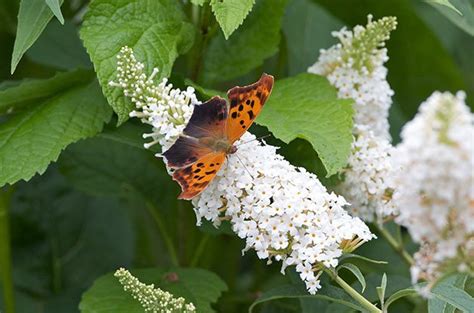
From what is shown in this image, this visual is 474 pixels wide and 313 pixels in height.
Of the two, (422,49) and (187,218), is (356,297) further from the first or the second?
(422,49)

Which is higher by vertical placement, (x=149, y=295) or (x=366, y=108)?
(x=366, y=108)

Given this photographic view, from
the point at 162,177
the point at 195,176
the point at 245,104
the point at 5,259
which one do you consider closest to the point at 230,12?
the point at 245,104

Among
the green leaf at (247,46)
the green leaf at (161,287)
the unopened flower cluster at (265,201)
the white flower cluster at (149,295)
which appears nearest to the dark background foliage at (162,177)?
the green leaf at (247,46)

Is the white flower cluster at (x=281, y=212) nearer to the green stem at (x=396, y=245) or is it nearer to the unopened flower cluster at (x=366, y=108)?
the unopened flower cluster at (x=366, y=108)

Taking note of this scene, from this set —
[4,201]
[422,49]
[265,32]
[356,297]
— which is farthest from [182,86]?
[422,49]

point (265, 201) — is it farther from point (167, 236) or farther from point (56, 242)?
point (56, 242)

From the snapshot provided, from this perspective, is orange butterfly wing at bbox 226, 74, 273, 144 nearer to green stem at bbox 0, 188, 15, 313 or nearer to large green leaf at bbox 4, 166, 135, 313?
green stem at bbox 0, 188, 15, 313
